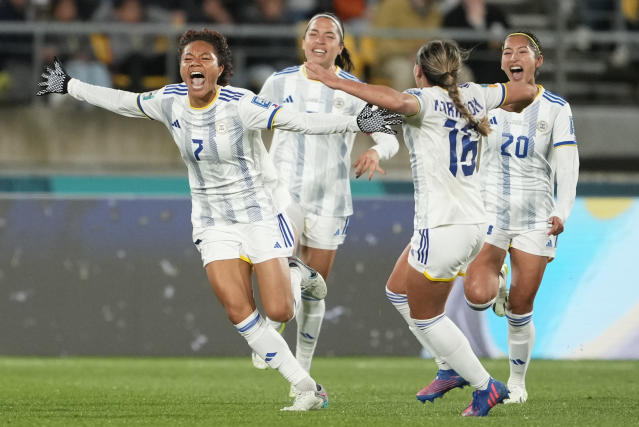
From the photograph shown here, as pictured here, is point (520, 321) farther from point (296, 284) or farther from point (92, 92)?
point (92, 92)

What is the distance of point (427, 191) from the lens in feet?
Result: 21.5

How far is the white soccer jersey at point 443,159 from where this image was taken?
21.2 ft

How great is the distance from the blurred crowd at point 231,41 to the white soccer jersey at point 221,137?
18.4 ft

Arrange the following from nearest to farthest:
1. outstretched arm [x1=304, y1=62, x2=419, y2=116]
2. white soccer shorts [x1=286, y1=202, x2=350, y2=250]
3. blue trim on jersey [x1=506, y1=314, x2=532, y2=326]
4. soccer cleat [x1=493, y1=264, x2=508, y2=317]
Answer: outstretched arm [x1=304, y1=62, x2=419, y2=116]
blue trim on jersey [x1=506, y1=314, x2=532, y2=326]
soccer cleat [x1=493, y1=264, x2=508, y2=317]
white soccer shorts [x1=286, y1=202, x2=350, y2=250]

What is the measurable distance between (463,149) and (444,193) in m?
0.26

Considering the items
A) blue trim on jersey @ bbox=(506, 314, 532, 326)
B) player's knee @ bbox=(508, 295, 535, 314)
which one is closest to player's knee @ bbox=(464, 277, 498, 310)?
player's knee @ bbox=(508, 295, 535, 314)

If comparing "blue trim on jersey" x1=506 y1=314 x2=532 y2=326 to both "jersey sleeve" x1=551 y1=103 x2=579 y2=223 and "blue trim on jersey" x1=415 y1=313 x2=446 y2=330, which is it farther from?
"blue trim on jersey" x1=415 y1=313 x2=446 y2=330

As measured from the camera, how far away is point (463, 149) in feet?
21.4

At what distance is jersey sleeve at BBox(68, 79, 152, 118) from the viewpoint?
6867mm

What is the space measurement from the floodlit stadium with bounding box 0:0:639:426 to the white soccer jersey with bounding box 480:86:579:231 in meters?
0.02

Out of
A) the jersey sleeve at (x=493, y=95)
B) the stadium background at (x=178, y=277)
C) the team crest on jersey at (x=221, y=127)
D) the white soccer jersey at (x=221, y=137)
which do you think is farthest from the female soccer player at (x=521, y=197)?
the stadium background at (x=178, y=277)

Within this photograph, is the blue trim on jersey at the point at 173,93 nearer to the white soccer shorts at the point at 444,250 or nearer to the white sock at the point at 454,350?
the white soccer shorts at the point at 444,250

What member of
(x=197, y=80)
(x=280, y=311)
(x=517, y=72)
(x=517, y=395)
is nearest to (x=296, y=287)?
(x=280, y=311)

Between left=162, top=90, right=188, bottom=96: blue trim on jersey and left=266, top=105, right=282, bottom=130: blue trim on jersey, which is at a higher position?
left=162, top=90, right=188, bottom=96: blue trim on jersey
